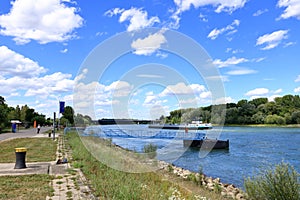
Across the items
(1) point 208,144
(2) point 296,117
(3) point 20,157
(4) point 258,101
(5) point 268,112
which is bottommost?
(1) point 208,144

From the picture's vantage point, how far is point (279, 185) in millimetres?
6898

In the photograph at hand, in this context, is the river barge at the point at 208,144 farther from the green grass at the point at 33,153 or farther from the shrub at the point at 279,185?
the shrub at the point at 279,185

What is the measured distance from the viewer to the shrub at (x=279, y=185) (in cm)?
676

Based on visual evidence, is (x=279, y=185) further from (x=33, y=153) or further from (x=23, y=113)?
(x=23, y=113)

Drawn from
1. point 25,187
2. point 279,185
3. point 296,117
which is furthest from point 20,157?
point 296,117

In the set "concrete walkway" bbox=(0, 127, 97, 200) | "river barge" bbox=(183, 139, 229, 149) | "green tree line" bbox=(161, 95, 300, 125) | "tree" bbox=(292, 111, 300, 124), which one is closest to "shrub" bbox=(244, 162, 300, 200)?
"concrete walkway" bbox=(0, 127, 97, 200)

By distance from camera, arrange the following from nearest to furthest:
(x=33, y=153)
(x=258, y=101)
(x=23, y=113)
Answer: (x=33, y=153)
(x=23, y=113)
(x=258, y=101)

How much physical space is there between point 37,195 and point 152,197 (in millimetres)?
2895

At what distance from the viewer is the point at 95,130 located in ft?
110

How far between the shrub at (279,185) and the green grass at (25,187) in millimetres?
5372

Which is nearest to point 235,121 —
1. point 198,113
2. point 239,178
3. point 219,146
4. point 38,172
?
point 198,113

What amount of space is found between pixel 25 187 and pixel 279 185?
262 inches

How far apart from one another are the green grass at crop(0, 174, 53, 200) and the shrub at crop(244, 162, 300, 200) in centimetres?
537

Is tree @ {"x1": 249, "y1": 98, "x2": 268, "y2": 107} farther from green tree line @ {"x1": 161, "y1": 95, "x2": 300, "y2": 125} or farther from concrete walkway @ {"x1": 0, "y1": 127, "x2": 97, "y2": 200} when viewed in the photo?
concrete walkway @ {"x1": 0, "y1": 127, "x2": 97, "y2": 200}
